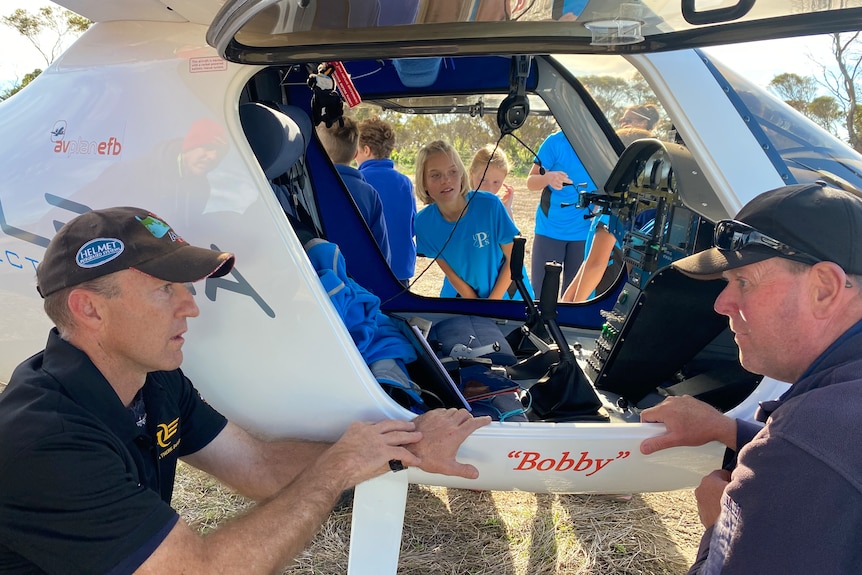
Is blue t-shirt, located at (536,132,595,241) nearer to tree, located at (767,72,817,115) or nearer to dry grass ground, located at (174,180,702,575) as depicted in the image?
dry grass ground, located at (174,180,702,575)

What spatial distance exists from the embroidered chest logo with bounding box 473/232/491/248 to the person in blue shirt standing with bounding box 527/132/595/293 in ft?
2.72

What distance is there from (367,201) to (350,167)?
8.2 inches

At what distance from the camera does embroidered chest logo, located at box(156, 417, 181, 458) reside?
4.97 ft

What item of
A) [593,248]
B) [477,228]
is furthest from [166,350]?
[593,248]

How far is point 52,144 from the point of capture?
1.80 m

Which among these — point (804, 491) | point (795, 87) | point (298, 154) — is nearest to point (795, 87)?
point (795, 87)

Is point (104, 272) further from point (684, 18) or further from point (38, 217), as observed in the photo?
point (684, 18)

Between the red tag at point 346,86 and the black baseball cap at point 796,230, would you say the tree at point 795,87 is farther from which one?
the black baseball cap at point 796,230

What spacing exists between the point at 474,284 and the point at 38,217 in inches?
95.5

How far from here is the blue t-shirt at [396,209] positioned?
3887mm

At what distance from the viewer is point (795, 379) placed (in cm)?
127

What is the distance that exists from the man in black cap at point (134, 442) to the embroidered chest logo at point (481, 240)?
2.12 meters

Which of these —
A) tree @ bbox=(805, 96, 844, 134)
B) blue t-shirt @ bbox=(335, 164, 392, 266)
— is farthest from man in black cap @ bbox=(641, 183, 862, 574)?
tree @ bbox=(805, 96, 844, 134)

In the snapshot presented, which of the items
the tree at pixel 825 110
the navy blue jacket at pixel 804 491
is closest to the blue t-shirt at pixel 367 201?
the navy blue jacket at pixel 804 491
